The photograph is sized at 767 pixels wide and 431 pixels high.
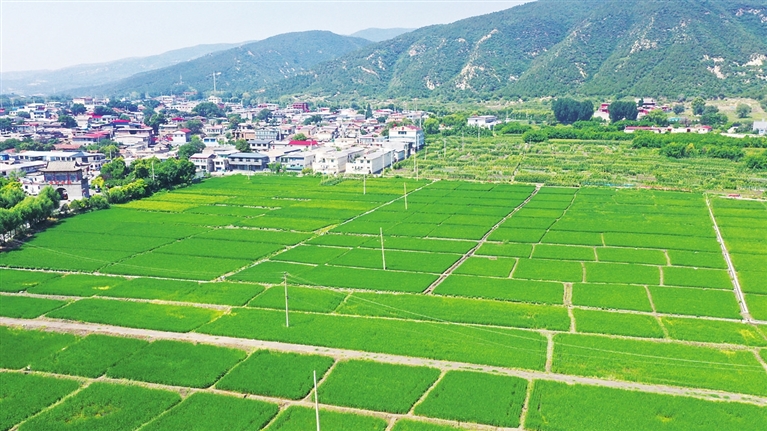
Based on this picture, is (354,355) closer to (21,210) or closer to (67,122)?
(21,210)

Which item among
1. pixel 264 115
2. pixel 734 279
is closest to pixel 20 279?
pixel 734 279

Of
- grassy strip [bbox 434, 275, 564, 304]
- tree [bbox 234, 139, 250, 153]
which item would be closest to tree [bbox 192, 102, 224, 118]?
tree [bbox 234, 139, 250, 153]

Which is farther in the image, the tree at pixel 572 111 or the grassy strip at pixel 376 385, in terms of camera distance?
the tree at pixel 572 111

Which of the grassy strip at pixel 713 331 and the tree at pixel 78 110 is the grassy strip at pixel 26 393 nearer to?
the grassy strip at pixel 713 331

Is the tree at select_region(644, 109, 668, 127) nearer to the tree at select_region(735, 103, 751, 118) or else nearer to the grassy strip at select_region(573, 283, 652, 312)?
the tree at select_region(735, 103, 751, 118)

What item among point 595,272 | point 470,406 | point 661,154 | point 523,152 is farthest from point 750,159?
point 470,406

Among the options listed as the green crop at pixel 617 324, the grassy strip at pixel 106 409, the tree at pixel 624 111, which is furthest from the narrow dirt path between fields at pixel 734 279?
the tree at pixel 624 111
